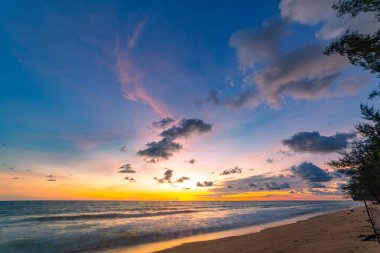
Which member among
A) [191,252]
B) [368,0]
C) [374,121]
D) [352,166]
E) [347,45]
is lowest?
[191,252]

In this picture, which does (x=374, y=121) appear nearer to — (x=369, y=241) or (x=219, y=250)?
(x=369, y=241)

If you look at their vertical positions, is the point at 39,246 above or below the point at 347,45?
below

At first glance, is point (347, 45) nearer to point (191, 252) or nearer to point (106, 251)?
point (191, 252)

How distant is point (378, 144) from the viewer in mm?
12328

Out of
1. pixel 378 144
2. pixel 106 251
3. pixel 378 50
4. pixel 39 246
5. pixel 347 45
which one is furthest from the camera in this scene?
pixel 39 246

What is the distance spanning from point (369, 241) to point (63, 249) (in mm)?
22764

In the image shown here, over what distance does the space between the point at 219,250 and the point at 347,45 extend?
14963 mm

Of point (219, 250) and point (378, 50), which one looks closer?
point (378, 50)

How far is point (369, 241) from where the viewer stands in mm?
13234

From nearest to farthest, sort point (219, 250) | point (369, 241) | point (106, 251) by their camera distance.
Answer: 1. point (369, 241)
2. point (219, 250)
3. point (106, 251)

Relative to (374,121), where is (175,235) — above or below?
below

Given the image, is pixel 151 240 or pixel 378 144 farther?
pixel 151 240

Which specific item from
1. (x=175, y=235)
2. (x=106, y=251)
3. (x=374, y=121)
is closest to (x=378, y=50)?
(x=374, y=121)

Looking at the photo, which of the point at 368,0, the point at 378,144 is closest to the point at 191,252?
the point at 378,144
